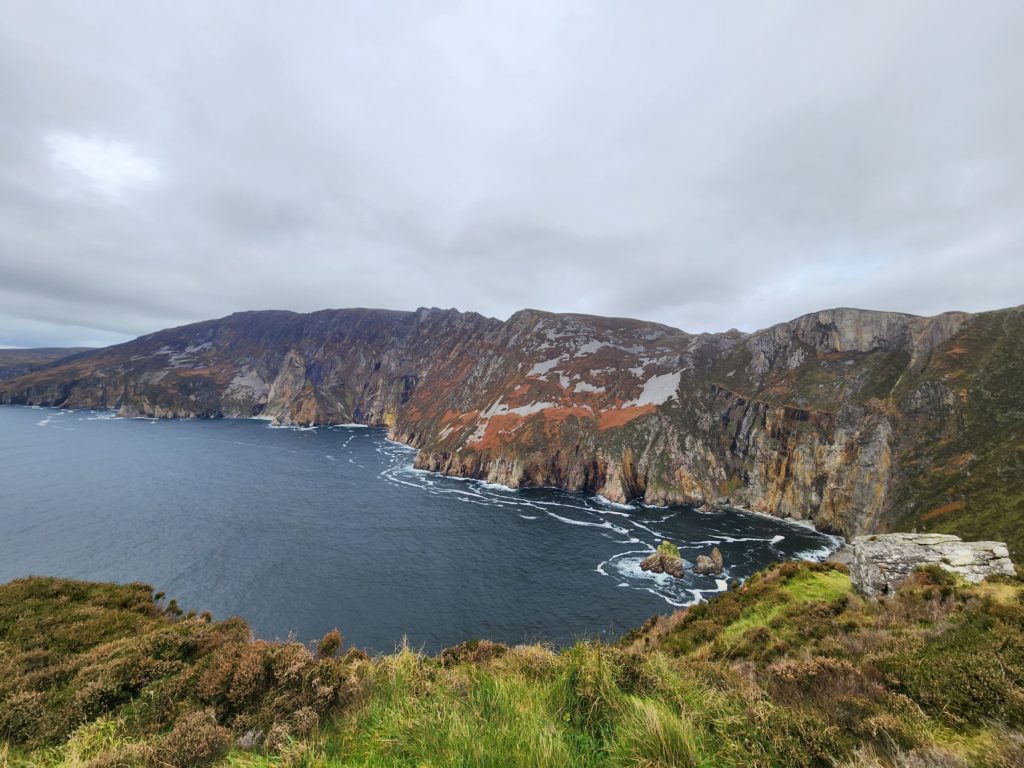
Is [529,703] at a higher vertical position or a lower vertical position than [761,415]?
lower

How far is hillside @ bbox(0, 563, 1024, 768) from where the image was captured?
5.04 meters

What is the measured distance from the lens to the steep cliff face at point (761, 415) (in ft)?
169

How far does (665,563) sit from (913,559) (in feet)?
95.5

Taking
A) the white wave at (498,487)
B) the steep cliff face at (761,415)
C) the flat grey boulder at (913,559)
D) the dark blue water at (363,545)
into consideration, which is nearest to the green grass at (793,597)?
the flat grey boulder at (913,559)

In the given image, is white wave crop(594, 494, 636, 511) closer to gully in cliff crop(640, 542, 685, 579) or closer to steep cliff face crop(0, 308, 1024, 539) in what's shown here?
steep cliff face crop(0, 308, 1024, 539)

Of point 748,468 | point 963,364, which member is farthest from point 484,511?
point 963,364

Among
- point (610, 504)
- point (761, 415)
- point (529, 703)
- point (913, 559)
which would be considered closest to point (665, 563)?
point (610, 504)

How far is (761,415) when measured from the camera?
7706 cm

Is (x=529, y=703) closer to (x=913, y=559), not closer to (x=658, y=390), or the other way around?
(x=913, y=559)

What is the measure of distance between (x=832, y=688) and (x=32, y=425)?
20021cm

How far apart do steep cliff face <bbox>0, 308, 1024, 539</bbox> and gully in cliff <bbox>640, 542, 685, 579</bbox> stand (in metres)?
26.4

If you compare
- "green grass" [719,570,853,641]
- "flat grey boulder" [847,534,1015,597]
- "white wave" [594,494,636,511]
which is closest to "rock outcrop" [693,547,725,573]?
"white wave" [594,494,636,511]

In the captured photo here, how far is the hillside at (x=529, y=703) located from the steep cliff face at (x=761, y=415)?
4764cm

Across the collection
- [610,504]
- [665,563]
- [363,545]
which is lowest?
[363,545]
